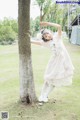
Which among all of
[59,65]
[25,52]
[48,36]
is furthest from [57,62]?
[25,52]

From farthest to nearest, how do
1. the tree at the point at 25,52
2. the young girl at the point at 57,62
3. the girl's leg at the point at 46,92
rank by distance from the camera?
the girl's leg at the point at 46,92 → the young girl at the point at 57,62 → the tree at the point at 25,52

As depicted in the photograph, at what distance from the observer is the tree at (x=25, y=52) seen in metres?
6.34

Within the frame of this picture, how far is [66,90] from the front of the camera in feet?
26.8

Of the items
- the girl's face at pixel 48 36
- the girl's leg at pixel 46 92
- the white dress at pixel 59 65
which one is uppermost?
the girl's face at pixel 48 36

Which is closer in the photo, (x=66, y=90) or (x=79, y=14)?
(x=66, y=90)

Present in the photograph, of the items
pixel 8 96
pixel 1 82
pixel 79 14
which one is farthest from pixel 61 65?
pixel 79 14

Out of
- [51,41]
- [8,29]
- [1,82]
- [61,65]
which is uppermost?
[51,41]

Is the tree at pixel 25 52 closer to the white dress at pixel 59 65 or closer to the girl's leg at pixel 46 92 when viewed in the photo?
the girl's leg at pixel 46 92

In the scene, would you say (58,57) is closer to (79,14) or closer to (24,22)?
(24,22)

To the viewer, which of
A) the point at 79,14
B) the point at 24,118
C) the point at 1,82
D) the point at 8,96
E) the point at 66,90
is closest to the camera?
the point at 24,118

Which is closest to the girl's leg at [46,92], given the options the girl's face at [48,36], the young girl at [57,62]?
the young girl at [57,62]

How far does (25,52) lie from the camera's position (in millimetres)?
6422

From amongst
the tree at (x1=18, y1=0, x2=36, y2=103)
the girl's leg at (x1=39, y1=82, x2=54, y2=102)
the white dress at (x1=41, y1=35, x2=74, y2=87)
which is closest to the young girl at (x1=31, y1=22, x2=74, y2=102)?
the white dress at (x1=41, y1=35, x2=74, y2=87)

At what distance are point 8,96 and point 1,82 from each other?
7.55ft
